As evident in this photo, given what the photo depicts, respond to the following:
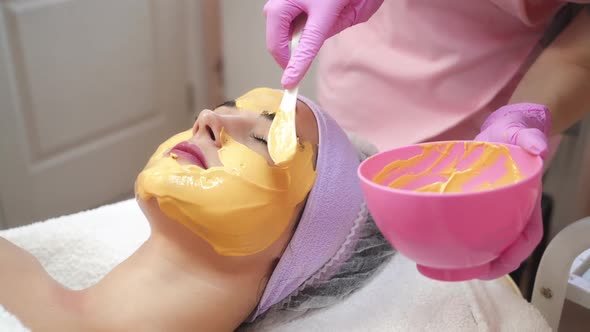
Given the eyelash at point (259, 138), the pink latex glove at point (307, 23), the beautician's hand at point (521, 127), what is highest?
the pink latex glove at point (307, 23)

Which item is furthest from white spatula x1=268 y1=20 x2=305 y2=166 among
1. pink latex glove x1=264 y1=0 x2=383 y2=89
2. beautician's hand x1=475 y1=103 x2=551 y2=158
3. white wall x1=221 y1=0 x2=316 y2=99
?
white wall x1=221 y1=0 x2=316 y2=99

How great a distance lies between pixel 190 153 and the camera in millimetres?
897

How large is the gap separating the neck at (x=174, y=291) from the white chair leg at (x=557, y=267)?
0.43 m

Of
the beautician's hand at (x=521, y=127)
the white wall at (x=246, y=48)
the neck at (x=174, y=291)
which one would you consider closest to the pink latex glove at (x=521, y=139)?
the beautician's hand at (x=521, y=127)

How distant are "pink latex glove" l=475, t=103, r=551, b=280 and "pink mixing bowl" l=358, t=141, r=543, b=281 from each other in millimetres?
18

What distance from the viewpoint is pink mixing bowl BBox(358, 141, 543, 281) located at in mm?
598

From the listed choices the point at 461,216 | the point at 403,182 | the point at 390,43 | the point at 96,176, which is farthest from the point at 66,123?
the point at 461,216

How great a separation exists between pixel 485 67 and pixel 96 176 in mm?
1619

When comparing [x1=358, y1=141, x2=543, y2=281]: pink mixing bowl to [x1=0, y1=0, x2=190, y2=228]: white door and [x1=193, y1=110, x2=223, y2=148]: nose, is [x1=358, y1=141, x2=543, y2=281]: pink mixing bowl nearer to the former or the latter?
[x1=193, y1=110, x2=223, y2=148]: nose

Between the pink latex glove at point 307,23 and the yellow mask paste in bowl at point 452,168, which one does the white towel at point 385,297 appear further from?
the pink latex glove at point 307,23

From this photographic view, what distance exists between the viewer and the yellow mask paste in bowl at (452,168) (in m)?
0.73

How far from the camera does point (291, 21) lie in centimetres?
92

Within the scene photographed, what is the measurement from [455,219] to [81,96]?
1.77 m

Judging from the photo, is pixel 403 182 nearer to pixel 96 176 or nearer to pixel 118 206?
pixel 118 206
